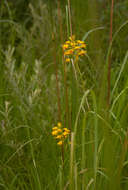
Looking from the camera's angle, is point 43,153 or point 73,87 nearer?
point 73,87

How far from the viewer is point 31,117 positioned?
6.21ft

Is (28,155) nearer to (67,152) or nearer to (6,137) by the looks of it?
(6,137)

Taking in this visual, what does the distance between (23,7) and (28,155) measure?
3090 mm

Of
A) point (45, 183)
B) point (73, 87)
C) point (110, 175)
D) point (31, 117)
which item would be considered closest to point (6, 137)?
point (31, 117)

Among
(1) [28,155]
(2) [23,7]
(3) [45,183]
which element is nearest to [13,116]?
(1) [28,155]

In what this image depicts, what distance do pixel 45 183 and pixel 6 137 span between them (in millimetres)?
344

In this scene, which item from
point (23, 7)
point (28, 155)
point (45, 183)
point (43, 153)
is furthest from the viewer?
→ point (23, 7)

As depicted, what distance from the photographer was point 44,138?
1.88m

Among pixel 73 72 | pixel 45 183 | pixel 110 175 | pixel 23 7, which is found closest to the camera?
pixel 110 175

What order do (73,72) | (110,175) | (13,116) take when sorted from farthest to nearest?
(13,116)
(73,72)
(110,175)

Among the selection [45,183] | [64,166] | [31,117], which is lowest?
[45,183]

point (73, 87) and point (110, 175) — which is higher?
point (73, 87)

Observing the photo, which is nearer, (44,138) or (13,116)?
(44,138)

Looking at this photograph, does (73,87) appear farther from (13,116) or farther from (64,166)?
(13,116)
